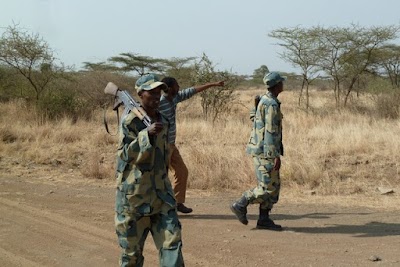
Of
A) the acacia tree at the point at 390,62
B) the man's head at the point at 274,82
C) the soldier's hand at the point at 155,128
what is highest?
the acacia tree at the point at 390,62

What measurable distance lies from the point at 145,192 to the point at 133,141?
33 centimetres

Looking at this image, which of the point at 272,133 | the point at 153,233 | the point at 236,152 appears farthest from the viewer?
the point at 236,152

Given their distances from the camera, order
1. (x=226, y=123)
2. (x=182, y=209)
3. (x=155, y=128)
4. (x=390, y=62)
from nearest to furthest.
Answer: (x=155, y=128) → (x=182, y=209) → (x=226, y=123) → (x=390, y=62)

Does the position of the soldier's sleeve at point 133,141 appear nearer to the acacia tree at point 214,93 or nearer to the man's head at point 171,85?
the man's head at point 171,85

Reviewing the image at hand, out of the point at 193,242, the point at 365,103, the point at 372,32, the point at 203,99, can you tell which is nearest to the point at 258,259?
the point at 193,242

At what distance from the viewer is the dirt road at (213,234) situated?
437cm

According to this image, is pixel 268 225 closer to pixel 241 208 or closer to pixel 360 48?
pixel 241 208

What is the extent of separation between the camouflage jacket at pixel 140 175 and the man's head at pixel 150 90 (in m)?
0.12

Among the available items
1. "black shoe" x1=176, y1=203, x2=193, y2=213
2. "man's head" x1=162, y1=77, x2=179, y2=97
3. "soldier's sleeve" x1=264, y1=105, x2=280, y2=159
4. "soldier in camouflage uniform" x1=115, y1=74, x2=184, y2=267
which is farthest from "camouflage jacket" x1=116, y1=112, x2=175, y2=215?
"black shoe" x1=176, y1=203, x2=193, y2=213

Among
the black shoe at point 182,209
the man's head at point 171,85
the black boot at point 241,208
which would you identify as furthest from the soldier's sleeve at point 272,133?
the black shoe at point 182,209

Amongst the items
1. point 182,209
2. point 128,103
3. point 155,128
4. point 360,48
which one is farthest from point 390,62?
point 155,128

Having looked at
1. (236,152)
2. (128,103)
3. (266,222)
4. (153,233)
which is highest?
(128,103)

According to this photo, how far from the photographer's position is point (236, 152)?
889 cm

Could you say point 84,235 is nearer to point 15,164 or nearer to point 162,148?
point 162,148
